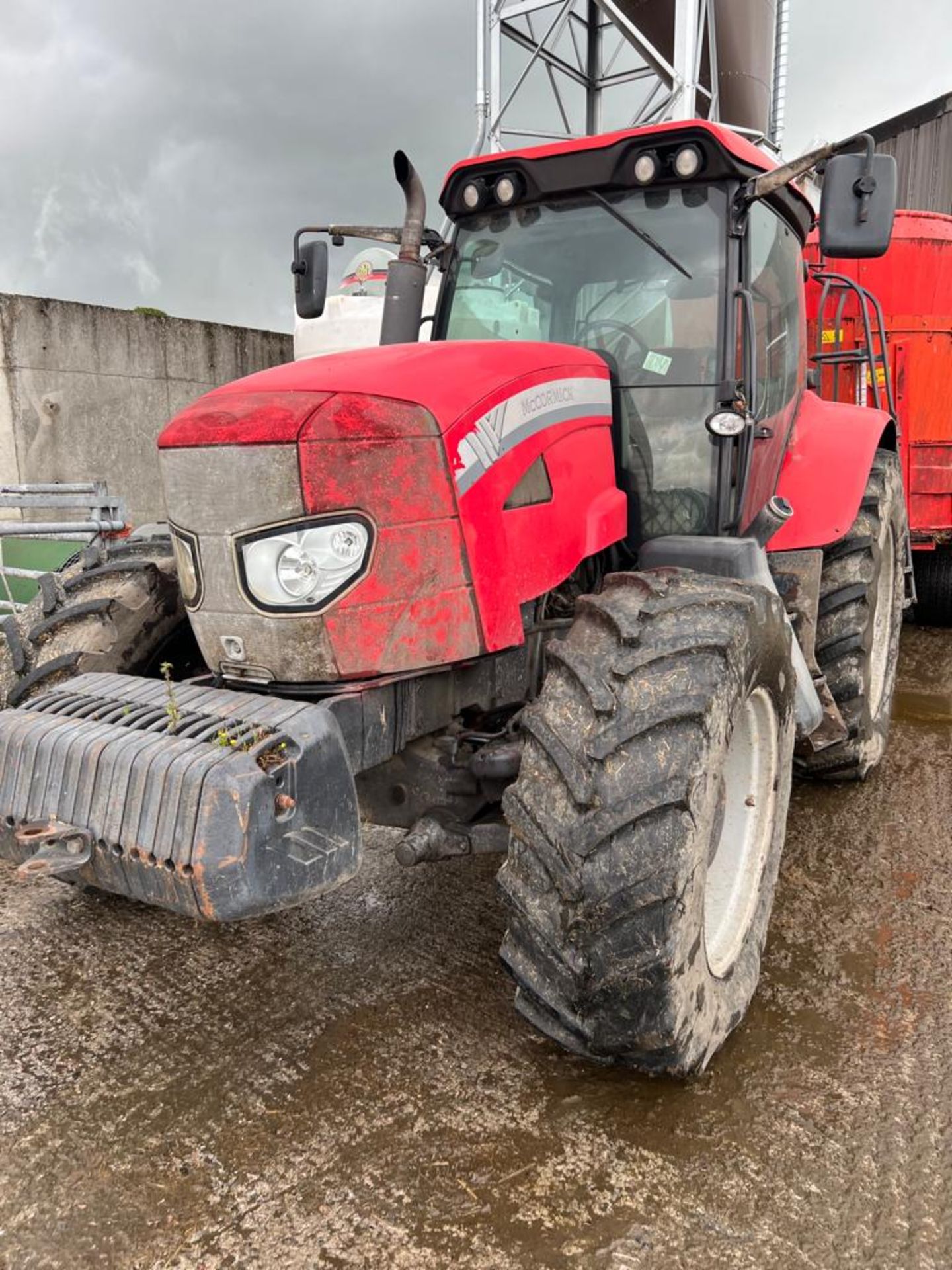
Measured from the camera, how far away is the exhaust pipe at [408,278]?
3.10 m

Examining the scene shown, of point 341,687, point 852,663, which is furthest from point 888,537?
point 341,687

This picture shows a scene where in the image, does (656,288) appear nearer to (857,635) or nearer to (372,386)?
(372,386)

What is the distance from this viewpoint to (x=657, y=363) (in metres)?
3.00

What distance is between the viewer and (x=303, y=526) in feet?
7.11

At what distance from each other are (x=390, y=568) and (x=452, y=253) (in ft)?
5.34

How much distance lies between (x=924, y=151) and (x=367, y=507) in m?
13.4

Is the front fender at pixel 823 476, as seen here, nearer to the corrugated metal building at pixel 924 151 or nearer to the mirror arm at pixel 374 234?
the mirror arm at pixel 374 234

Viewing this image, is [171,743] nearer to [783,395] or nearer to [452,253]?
[452,253]

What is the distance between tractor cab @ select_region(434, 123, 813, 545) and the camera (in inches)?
117

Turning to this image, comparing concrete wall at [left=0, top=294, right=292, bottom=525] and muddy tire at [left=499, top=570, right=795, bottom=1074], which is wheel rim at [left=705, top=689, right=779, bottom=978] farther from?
concrete wall at [left=0, top=294, right=292, bottom=525]

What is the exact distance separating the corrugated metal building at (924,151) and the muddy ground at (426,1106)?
12183mm

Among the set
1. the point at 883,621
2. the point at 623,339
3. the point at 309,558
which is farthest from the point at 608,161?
the point at 883,621

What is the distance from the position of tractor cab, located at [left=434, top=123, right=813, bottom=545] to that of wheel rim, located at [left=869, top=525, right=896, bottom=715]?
1445mm

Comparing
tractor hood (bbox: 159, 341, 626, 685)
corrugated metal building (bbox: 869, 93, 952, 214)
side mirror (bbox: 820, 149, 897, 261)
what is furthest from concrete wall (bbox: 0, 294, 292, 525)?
corrugated metal building (bbox: 869, 93, 952, 214)
